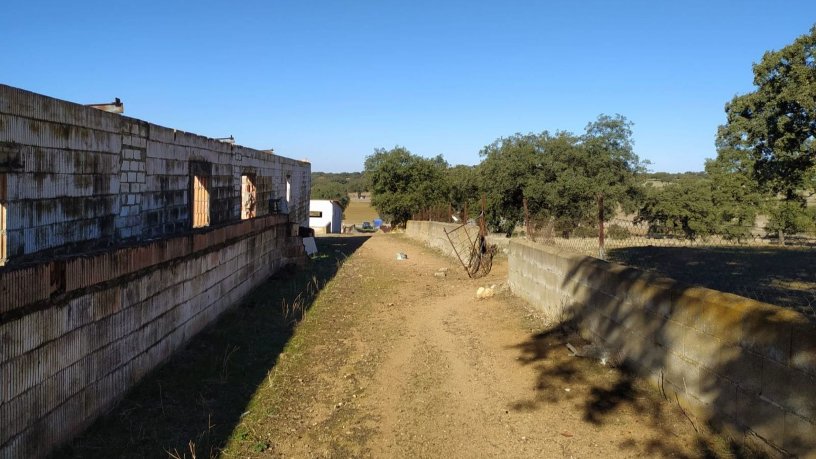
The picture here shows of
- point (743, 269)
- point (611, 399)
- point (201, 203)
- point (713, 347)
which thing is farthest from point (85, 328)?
point (743, 269)

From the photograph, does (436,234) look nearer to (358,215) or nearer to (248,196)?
(248,196)

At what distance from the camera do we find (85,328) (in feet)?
14.7

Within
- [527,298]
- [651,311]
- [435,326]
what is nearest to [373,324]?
[435,326]

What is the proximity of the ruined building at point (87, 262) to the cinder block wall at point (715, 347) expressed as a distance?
4.82 meters

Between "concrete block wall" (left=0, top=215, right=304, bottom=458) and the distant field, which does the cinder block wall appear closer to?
"concrete block wall" (left=0, top=215, right=304, bottom=458)

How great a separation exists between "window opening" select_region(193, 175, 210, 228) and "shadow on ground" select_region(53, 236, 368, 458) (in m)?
1.77

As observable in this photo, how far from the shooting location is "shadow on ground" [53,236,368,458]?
169 inches

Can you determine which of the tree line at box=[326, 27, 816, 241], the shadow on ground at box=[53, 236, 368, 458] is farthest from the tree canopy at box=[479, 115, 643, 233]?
the shadow on ground at box=[53, 236, 368, 458]

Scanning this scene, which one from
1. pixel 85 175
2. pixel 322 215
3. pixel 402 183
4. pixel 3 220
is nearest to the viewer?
pixel 3 220

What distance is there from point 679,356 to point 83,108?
239 inches

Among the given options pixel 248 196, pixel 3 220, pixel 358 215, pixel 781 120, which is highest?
pixel 781 120

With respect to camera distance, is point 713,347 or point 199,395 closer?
point 713,347

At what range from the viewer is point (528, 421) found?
4.72 meters

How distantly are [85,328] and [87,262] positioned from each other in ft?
1.78
